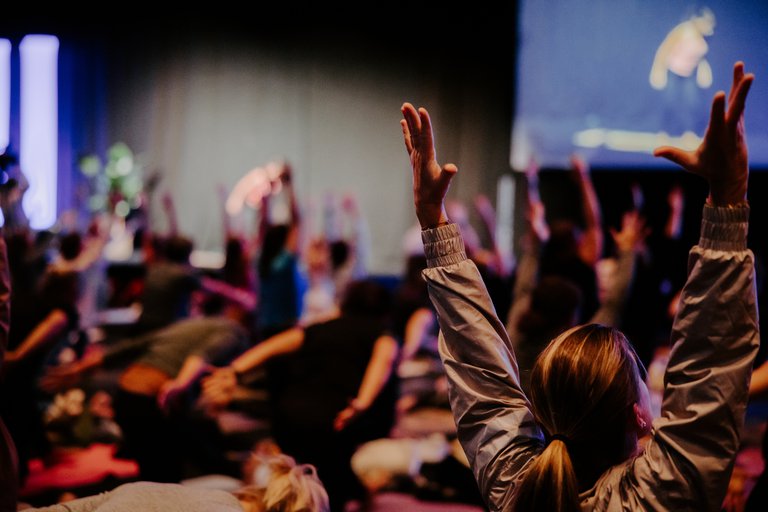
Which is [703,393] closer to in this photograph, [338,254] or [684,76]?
[338,254]

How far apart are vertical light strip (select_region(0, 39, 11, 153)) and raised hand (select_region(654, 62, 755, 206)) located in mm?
9436

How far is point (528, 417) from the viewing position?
112 cm

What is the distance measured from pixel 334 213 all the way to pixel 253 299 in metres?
4.02

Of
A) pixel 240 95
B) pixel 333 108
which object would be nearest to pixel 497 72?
pixel 333 108

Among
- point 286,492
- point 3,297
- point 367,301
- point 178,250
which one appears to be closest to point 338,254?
point 178,250

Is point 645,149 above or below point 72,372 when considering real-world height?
above

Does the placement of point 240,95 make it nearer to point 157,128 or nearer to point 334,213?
point 157,128

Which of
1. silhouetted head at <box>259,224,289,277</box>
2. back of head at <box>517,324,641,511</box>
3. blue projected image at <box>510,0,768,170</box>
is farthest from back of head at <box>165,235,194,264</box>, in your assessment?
blue projected image at <box>510,0,768,170</box>

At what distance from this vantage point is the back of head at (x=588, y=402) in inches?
40.9

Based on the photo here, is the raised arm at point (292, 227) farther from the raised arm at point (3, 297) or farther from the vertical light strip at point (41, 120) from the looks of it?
the vertical light strip at point (41, 120)

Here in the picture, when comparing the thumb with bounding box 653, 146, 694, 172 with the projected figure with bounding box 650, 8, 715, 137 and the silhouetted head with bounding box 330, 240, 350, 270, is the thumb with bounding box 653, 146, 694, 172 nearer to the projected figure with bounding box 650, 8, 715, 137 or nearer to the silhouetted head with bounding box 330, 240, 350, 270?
the silhouetted head with bounding box 330, 240, 350, 270

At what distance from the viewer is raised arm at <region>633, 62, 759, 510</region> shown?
0.91 meters

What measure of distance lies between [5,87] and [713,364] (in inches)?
381

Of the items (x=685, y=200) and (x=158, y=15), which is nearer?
(x=685, y=200)
